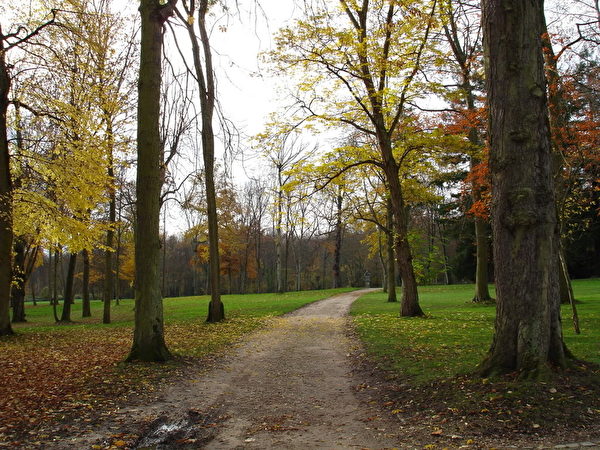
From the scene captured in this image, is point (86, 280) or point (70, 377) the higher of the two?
point (86, 280)

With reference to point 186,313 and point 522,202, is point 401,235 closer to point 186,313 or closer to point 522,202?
point 522,202

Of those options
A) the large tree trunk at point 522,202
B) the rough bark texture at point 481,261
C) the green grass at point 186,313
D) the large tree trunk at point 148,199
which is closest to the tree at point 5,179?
the green grass at point 186,313

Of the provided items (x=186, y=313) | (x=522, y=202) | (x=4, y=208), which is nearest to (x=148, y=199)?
(x=522, y=202)

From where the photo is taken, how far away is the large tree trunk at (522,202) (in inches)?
190

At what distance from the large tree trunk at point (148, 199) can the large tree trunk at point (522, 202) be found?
18.2 ft

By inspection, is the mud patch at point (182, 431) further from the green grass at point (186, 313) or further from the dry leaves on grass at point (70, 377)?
the green grass at point (186, 313)

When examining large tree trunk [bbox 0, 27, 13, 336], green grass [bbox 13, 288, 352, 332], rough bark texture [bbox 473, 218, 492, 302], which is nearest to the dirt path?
large tree trunk [bbox 0, 27, 13, 336]

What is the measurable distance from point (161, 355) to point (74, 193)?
7.21 metres

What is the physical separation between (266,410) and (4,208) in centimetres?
1090

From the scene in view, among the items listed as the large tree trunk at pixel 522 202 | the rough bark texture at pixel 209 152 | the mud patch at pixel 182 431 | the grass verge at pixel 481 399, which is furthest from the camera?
the rough bark texture at pixel 209 152

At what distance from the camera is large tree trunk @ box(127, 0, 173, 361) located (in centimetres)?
773

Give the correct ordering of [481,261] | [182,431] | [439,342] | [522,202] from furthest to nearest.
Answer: [481,261] → [439,342] → [522,202] → [182,431]

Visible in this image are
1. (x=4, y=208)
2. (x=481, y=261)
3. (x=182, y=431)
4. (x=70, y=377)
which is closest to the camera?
(x=182, y=431)

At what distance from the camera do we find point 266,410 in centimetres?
522
